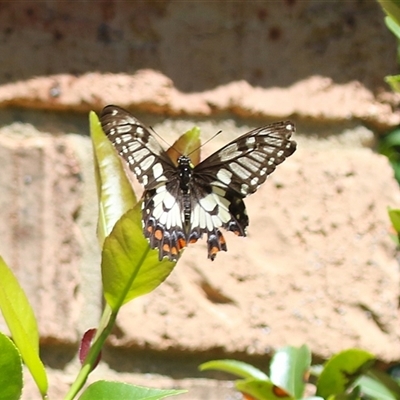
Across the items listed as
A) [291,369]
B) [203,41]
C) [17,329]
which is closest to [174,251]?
[17,329]

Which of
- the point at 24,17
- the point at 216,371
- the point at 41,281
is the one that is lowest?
the point at 216,371

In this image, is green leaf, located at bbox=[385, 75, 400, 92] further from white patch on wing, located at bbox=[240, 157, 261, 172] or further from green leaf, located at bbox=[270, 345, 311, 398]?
green leaf, located at bbox=[270, 345, 311, 398]

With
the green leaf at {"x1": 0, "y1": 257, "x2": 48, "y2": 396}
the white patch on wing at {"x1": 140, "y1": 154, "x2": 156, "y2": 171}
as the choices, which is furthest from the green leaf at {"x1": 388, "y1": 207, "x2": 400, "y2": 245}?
the green leaf at {"x1": 0, "y1": 257, "x2": 48, "y2": 396}

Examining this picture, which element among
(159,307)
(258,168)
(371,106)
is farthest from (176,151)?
(371,106)

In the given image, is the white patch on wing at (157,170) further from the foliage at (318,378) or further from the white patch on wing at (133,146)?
the foliage at (318,378)

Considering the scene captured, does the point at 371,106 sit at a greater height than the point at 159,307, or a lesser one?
greater

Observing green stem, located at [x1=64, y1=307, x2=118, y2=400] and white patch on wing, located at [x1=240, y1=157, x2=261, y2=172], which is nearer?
green stem, located at [x1=64, y1=307, x2=118, y2=400]

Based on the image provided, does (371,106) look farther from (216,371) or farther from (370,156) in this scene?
(216,371)

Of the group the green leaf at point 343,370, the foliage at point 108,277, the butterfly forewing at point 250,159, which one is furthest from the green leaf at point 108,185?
the green leaf at point 343,370
